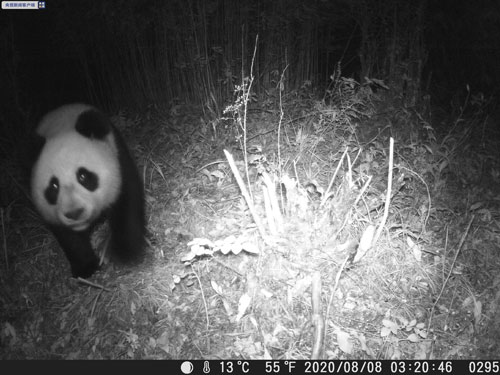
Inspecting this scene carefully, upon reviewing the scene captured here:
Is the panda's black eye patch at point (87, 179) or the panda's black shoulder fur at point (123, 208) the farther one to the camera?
the panda's black shoulder fur at point (123, 208)

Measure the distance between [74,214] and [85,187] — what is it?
22 centimetres

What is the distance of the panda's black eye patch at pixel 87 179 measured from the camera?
2.60m

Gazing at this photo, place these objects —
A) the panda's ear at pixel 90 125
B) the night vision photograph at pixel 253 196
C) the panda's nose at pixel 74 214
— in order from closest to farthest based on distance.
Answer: the night vision photograph at pixel 253 196
the panda's nose at pixel 74 214
the panda's ear at pixel 90 125

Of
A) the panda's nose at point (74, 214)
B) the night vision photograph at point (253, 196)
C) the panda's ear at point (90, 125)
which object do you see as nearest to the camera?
the night vision photograph at point (253, 196)

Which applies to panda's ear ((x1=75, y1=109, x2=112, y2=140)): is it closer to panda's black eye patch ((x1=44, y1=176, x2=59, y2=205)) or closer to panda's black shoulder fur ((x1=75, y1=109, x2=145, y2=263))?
panda's black shoulder fur ((x1=75, y1=109, x2=145, y2=263))

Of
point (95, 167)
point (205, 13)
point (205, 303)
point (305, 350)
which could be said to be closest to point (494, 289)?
point (305, 350)

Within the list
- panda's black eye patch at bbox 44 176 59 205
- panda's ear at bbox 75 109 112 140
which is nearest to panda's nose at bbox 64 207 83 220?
panda's black eye patch at bbox 44 176 59 205

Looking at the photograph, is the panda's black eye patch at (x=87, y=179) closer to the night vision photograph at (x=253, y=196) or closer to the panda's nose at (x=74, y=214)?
the night vision photograph at (x=253, y=196)

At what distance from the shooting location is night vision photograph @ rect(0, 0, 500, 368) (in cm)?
230

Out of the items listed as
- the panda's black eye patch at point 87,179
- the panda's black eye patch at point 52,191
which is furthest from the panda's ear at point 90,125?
the panda's black eye patch at point 52,191

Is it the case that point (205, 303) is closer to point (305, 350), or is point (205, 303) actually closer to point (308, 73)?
point (305, 350)

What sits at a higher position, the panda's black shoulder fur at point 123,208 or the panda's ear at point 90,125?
the panda's ear at point 90,125

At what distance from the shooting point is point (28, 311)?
2.78 meters

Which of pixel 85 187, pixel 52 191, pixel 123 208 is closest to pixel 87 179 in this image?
pixel 85 187
